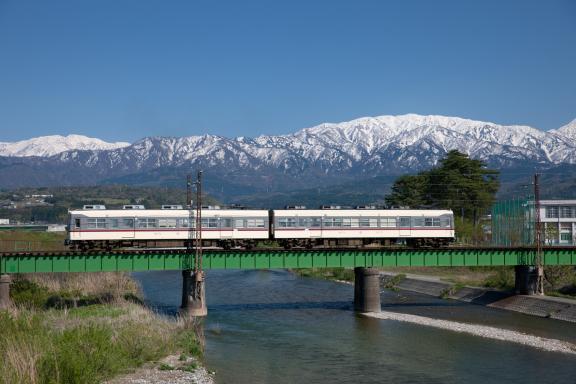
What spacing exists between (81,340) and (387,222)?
3660 centimetres

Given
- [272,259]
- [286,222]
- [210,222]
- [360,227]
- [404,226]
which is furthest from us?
[404,226]

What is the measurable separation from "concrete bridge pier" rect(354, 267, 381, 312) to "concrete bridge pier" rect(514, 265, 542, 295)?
13.9 metres

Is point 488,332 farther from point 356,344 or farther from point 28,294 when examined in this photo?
point 28,294

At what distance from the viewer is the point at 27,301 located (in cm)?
5228

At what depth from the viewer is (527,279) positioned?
200 ft

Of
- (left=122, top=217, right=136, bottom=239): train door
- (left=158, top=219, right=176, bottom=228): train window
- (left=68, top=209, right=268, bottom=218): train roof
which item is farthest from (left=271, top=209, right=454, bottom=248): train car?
(left=122, top=217, right=136, bottom=239): train door

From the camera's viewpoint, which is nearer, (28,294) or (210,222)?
(28,294)

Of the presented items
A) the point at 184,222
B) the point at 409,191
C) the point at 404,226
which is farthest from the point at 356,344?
the point at 409,191

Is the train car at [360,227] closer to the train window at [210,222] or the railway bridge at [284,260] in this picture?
the railway bridge at [284,260]

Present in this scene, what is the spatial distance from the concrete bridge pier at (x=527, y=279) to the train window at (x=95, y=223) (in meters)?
36.8

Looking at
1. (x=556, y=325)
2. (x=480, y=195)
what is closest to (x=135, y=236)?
(x=556, y=325)

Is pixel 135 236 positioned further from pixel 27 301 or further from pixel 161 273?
pixel 161 273

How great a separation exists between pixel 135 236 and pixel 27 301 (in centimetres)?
968

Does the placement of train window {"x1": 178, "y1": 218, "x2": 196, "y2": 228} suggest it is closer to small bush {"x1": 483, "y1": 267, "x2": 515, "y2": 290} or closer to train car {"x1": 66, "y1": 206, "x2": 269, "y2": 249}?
train car {"x1": 66, "y1": 206, "x2": 269, "y2": 249}
